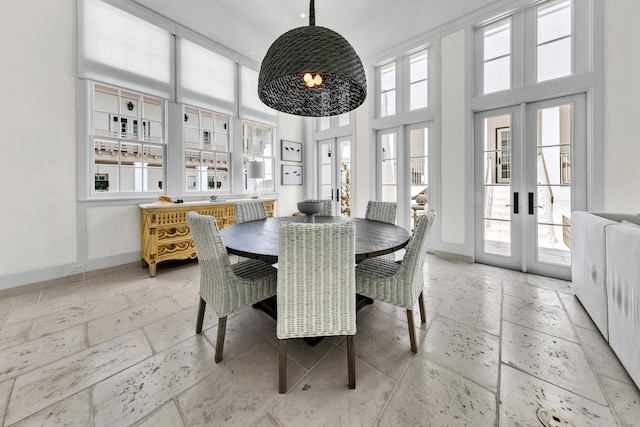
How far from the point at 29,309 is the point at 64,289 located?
0.47 metres

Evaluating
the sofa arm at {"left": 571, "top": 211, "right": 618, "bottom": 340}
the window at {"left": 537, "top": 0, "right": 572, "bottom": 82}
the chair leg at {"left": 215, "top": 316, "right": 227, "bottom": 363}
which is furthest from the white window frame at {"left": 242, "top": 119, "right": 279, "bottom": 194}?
the sofa arm at {"left": 571, "top": 211, "right": 618, "bottom": 340}

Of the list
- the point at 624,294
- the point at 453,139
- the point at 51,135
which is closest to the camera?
the point at 624,294

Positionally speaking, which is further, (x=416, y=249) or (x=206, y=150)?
(x=206, y=150)

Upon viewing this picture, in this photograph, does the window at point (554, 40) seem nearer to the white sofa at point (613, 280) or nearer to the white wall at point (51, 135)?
the white wall at point (51, 135)

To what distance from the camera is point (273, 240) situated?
5.82 feet

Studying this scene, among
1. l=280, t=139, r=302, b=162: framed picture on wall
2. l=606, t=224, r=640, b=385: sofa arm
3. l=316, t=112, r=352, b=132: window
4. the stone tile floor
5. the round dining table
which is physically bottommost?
the stone tile floor

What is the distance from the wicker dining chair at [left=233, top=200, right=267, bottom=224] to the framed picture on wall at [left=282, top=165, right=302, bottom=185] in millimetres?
2444

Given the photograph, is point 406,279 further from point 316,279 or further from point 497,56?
point 497,56

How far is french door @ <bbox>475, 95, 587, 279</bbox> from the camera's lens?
2.94m

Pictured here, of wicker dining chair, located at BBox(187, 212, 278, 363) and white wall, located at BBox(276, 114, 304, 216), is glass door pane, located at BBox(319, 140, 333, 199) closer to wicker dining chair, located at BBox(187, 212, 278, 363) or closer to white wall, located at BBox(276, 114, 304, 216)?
white wall, located at BBox(276, 114, 304, 216)

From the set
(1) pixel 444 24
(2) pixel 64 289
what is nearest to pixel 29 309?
(2) pixel 64 289

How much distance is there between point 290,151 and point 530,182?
425 centimetres

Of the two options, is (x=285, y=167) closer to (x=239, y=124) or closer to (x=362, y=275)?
(x=239, y=124)

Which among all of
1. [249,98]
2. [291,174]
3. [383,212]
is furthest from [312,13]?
[291,174]
